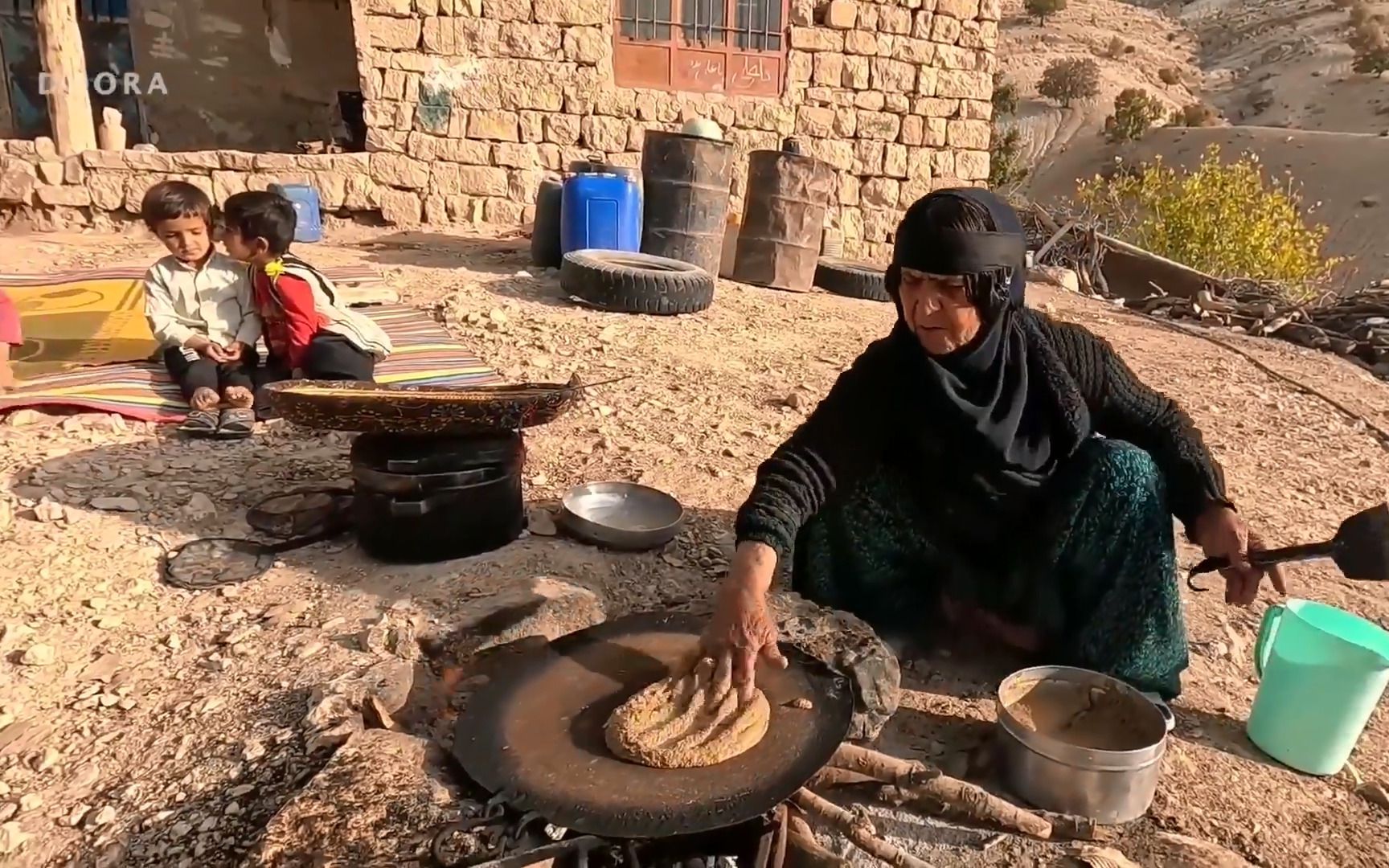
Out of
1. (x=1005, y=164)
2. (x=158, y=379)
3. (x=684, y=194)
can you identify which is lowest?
(x=158, y=379)

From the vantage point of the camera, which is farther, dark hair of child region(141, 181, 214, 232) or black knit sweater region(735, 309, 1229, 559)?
dark hair of child region(141, 181, 214, 232)

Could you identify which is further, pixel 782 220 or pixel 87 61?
pixel 87 61

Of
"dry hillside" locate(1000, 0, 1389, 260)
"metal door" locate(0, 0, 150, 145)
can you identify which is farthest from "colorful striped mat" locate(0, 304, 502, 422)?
"dry hillside" locate(1000, 0, 1389, 260)

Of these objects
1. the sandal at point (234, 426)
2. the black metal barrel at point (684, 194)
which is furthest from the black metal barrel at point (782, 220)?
the sandal at point (234, 426)

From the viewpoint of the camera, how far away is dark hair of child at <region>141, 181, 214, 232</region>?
135 inches

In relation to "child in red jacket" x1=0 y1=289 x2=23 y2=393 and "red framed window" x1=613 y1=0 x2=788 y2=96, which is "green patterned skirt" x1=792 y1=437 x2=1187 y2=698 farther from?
"red framed window" x1=613 y1=0 x2=788 y2=96

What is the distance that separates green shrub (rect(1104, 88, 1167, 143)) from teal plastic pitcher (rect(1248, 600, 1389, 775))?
1239 inches

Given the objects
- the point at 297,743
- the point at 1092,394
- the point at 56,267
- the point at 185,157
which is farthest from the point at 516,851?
the point at 185,157

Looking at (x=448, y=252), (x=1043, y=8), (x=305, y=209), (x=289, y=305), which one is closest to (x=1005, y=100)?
(x=1043, y=8)

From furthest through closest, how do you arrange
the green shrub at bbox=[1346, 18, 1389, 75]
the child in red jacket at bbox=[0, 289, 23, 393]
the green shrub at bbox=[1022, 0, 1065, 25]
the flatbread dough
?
the green shrub at bbox=[1022, 0, 1065, 25]
the green shrub at bbox=[1346, 18, 1389, 75]
the child in red jacket at bbox=[0, 289, 23, 393]
the flatbread dough

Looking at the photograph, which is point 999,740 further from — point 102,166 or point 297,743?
point 102,166

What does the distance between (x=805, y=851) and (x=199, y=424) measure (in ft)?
8.87

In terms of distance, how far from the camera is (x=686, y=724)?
62.9 inches

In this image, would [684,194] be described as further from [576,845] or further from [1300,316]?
[576,845]
